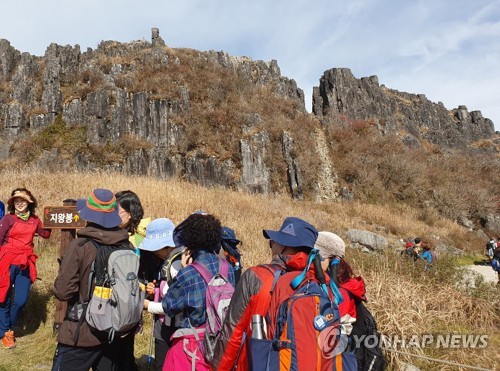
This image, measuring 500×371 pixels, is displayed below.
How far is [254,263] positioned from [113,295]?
421cm

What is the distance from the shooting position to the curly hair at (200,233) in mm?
2182

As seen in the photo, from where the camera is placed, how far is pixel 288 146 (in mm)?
18578

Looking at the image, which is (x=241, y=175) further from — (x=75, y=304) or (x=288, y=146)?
(x=75, y=304)

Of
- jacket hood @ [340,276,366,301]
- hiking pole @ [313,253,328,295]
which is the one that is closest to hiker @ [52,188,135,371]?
hiking pole @ [313,253,328,295]

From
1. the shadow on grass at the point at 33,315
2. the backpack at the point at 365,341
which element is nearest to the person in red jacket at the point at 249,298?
the backpack at the point at 365,341

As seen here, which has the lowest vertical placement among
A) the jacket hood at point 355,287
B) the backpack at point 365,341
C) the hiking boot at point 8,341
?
the hiking boot at point 8,341

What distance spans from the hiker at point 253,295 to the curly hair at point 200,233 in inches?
20.6

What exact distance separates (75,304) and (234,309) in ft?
4.04

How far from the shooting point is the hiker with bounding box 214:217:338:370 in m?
1.66

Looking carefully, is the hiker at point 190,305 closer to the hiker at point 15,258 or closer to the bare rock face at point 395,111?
the hiker at point 15,258

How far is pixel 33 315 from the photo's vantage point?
4723 mm

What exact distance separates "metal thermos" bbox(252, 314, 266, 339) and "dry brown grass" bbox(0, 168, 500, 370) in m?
2.68

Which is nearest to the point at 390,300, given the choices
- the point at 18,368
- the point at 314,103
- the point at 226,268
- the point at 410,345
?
the point at 410,345

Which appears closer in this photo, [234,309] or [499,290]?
[234,309]
